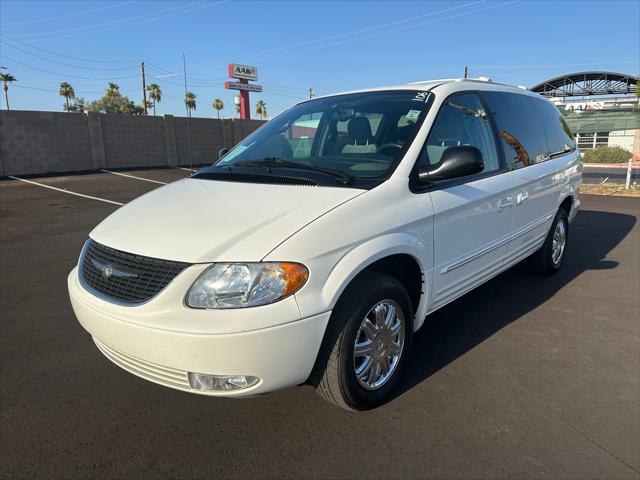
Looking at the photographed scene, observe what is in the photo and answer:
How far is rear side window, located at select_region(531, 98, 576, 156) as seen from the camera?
476 cm

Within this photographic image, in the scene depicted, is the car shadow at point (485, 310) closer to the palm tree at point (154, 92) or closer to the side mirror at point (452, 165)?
the side mirror at point (452, 165)

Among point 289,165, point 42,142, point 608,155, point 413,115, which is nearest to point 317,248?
point 289,165

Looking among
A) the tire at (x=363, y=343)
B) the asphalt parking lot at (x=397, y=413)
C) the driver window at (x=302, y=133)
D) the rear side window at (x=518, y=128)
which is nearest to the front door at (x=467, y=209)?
the rear side window at (x=518, y=128)

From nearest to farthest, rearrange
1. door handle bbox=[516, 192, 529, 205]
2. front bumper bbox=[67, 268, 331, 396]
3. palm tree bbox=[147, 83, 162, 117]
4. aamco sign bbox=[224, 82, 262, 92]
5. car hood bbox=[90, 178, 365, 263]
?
front bumper bbox=[67, 268, 331, 396]
car hood bbox=[90, 178, 365, 263]
door handle bbox=[516, 192, 529, 205]
aamco sign bbox=[224, 82, 262, 92]
palm tree bbox=[147, 83, 162, 117]

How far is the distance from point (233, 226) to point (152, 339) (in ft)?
2.15

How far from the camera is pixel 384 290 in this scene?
98.3 inches

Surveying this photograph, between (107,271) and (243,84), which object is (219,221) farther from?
(243,84)

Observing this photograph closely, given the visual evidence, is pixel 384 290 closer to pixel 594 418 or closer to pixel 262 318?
pixel 262 318

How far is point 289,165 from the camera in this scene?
310cm

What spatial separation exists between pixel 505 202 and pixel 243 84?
32141 millimetres

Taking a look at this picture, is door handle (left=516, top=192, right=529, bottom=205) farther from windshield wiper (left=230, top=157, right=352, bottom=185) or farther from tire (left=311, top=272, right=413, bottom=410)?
windshield wiper (left=230, top=157, right=352, bottom=185)

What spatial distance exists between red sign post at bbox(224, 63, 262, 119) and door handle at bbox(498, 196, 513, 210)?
30131mm

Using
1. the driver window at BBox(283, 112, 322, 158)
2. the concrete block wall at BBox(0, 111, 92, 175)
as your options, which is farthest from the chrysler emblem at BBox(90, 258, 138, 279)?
the concrete block wall at BBox(0, 111, 92, 175)

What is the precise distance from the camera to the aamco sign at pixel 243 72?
107 feet
